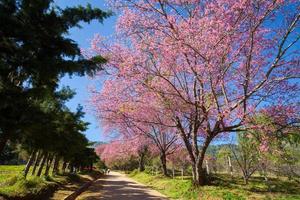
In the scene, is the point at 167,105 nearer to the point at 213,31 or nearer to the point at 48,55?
the point at 213,31

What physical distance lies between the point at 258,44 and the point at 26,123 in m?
9.46

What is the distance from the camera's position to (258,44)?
1223cm

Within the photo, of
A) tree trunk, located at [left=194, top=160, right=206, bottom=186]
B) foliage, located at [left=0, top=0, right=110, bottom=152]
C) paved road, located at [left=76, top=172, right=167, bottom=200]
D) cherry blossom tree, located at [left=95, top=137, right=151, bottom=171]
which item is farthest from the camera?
cherry blossom tree, located at [left=95, top=137, right=151, bottom=171]

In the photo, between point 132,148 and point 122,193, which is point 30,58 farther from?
point 132,148

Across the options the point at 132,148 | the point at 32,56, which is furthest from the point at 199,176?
the point at 132,148

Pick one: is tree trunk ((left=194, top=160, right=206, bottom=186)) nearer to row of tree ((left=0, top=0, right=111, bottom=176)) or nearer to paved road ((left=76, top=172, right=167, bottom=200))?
paved road ((left=76, top=172, right=167, bottom=200))

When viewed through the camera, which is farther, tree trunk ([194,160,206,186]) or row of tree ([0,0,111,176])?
tree trunk ([194,160,206,186])

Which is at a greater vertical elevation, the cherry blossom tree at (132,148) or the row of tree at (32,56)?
the cherry blossom tree at (132,148)

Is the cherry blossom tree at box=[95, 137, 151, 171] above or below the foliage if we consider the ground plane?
above

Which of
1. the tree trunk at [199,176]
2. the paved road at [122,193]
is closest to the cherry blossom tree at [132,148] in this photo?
the paved road at [122,193]

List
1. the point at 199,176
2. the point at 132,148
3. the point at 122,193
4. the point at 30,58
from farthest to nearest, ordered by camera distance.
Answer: the point at 132,148, the point at 122,193, the point at 199,176, the point at 30,58

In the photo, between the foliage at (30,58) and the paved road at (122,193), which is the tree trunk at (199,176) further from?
the foliage at (30,58)

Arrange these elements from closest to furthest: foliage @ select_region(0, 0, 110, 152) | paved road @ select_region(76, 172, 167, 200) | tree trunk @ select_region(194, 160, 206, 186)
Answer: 1. foliage @ select_region(0, 0, 110, 152)
2. paved road @ select_region(76, 172, 167, 200)
3. tree trunk @ select_region(194, 160, 206, 186)

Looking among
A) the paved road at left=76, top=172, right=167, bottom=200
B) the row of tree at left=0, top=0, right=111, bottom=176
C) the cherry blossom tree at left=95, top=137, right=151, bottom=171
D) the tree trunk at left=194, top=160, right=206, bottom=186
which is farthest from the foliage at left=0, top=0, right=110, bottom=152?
the cherry blossom tree at left=95, top=137, right=151, bottom=171
